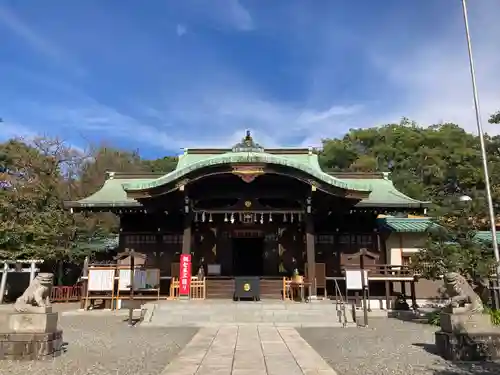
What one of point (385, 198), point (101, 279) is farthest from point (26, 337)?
point (385, 198)

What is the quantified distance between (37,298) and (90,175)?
2627cm

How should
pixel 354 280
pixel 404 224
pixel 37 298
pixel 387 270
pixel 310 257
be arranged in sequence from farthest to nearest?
pixel 404 224
pixel 387 270
pixel 310 257
pixel 354 280
pixel 37 298

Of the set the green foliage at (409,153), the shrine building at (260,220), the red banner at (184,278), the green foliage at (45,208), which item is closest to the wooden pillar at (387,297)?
the shrine building at (260,220)

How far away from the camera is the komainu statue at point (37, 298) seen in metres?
8.55

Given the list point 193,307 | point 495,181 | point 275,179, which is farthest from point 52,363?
point 495,181

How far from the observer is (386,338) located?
11188 mm

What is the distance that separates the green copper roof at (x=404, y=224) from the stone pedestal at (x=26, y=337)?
1672 centimetres

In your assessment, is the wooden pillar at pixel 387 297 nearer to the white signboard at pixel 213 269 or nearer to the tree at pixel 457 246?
the tree at pixel 457 246

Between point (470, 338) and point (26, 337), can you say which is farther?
point (26, 337)

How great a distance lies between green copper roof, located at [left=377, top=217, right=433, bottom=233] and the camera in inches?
824

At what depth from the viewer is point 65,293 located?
902 inches

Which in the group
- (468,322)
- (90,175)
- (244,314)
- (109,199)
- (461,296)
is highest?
(90,175)

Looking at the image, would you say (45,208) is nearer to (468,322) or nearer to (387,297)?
(387,297)

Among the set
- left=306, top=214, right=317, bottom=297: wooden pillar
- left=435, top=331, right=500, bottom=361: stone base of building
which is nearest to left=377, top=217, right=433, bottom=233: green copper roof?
left=306, top=214, right=317, bottom=297: wooden pillar
